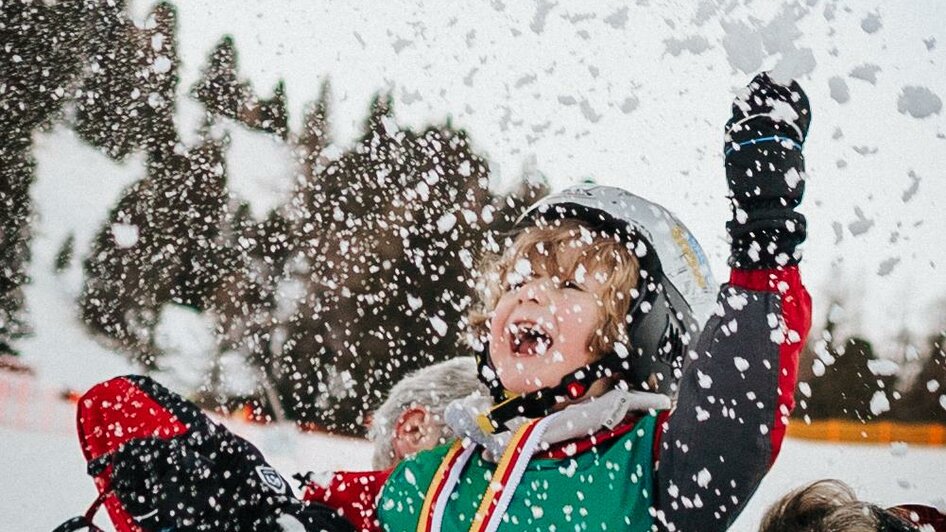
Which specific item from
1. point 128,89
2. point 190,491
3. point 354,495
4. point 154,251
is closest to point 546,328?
point 354,495

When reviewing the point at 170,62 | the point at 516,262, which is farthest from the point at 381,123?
the point at 516,262

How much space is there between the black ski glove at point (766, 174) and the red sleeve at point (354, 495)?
96 centimetres

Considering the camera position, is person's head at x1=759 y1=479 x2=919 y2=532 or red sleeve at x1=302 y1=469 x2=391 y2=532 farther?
person's head at x1=759 y1=479 x2=919 y2=532

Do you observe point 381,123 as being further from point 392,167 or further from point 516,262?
point 516,262

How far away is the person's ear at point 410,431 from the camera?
2.62 m

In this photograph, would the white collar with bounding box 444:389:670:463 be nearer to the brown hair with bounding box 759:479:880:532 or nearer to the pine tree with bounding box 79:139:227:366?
the brown hair with bounding box 759:479:880:532

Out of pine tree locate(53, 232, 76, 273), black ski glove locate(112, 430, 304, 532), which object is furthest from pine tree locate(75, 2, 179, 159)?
black ski glove locate(112, 430, 304, 532)

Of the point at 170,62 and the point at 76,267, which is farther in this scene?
the point at 170,62

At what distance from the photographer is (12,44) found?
30.8ft

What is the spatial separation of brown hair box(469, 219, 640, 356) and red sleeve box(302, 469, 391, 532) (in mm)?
520

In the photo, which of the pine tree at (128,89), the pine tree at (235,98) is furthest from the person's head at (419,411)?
the pine tree at (235,98)

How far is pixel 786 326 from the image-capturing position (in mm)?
1365

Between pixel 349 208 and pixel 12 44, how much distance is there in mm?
4322

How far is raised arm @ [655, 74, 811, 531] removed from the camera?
4.43 feet
